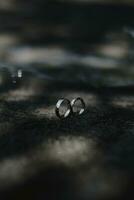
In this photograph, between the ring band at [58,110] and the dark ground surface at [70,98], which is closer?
the dark ground surface at [70,98]

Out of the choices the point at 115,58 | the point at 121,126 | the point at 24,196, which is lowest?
the point at 24,196

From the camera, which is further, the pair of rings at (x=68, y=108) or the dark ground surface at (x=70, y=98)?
the pair of rings at (x=68, y=108)

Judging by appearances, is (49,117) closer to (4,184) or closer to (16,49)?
(4,184)

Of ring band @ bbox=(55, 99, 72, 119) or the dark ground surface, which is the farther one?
ring band @ bbox=(55, 99, 72, 119)

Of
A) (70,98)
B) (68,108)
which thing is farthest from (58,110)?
(70,98)

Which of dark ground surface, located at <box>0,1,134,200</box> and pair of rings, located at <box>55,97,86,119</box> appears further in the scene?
pair of rings, located at <box>55,97,86,119</box>

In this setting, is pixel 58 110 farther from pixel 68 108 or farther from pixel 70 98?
pixel 70 98

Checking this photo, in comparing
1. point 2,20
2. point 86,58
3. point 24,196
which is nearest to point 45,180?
point 24,196

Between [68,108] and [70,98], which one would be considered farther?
[70,98]
